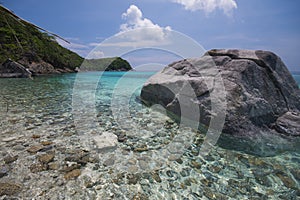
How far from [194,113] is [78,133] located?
4.15 meters

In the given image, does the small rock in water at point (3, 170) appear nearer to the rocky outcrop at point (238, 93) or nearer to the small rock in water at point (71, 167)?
the small rock in water at point (71, 167)

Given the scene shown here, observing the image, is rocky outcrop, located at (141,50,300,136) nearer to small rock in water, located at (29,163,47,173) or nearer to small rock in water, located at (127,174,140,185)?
small rock in water, located at (127,174,140,185)

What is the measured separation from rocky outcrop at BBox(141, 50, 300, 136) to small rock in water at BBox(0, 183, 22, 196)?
513 centimetres

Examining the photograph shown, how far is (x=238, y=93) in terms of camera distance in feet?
17.5

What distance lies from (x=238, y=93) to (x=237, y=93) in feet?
0.12

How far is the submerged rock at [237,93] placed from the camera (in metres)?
5.09

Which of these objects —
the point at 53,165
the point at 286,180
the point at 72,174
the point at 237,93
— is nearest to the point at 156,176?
the point at 72,174

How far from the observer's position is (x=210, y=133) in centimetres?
501

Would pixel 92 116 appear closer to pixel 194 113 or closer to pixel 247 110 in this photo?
pixel 194 113

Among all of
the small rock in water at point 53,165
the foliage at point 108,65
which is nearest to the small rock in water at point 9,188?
the small rock in water at point 53,165

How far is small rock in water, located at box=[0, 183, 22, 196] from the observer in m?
2.50

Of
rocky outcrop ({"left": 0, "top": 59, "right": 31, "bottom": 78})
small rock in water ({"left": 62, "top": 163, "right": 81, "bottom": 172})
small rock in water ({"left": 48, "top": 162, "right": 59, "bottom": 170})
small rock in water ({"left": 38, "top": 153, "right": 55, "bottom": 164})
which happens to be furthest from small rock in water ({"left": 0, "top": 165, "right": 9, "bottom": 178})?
rocky outcrop ({"left": 0, "top": 59, "right": 31, "bottom": 78})

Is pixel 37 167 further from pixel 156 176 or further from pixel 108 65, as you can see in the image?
pixel 108 65

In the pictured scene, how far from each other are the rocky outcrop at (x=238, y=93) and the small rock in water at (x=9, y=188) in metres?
5.13
